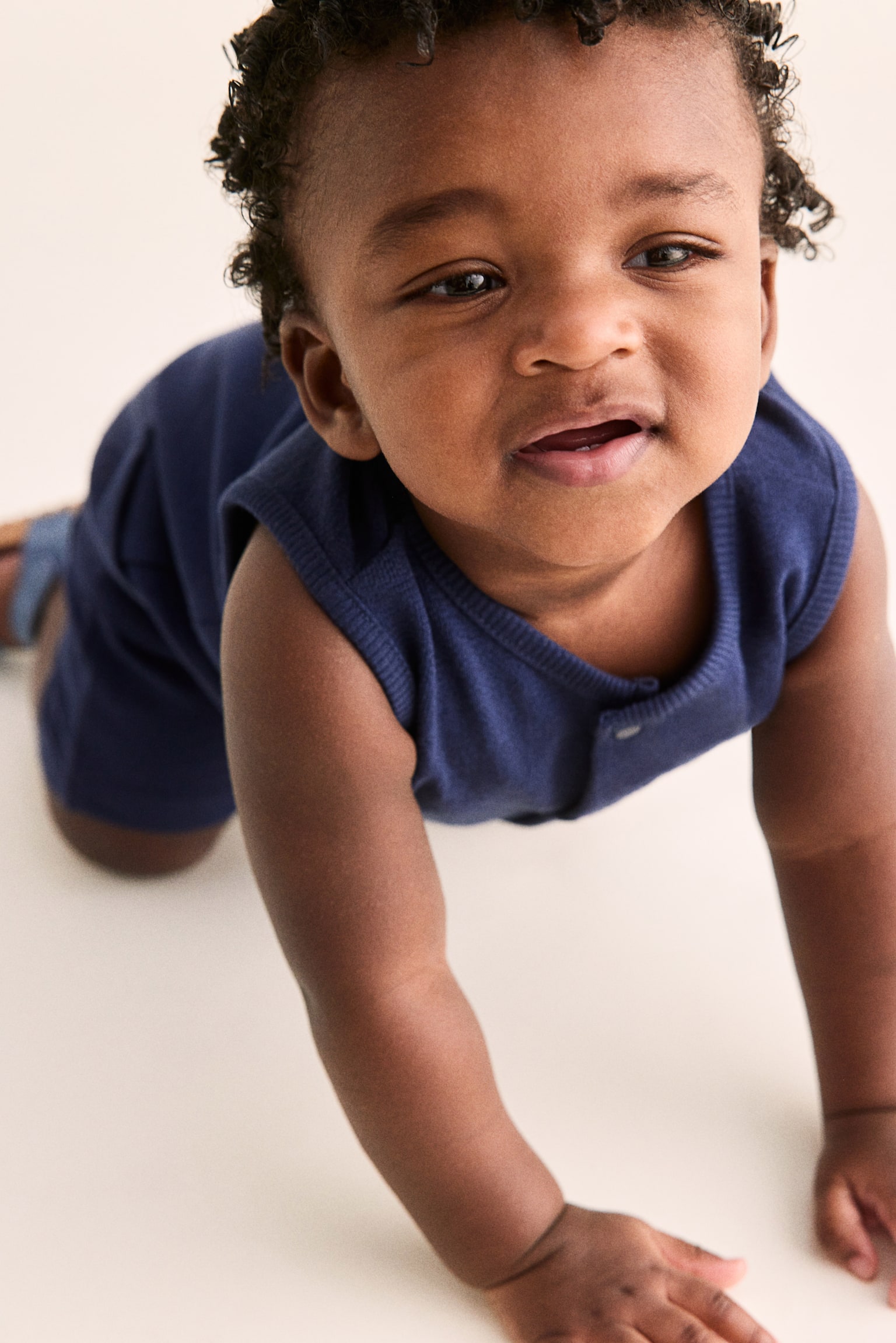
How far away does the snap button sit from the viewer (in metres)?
0.87

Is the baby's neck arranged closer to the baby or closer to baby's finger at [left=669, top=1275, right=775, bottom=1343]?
the baby

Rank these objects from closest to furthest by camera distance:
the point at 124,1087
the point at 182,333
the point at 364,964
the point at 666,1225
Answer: the point at 364,964, the point at 666,1225, the point at 124,1087, the point at 182,333

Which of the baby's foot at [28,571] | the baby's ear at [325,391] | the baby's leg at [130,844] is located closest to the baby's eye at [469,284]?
the baby's ear at [325,391]

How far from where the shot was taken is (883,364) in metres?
→ 1.63

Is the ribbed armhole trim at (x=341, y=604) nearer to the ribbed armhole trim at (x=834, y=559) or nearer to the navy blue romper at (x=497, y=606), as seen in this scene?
the navy blue romper at (x=497, y=606)

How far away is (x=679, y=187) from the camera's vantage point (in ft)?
2.28

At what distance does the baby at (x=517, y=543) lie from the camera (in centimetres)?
68

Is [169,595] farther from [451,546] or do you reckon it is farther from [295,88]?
[295,88]

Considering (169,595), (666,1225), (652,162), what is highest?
(652,162)

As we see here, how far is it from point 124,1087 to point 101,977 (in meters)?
0.10

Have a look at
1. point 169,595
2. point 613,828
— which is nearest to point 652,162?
point 169,595

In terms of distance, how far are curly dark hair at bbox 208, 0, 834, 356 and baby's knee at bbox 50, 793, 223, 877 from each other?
16.5 inches

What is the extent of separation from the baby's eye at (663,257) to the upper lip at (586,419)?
6cm

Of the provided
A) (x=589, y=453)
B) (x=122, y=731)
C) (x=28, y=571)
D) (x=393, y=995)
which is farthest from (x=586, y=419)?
(x=28, y=571)
